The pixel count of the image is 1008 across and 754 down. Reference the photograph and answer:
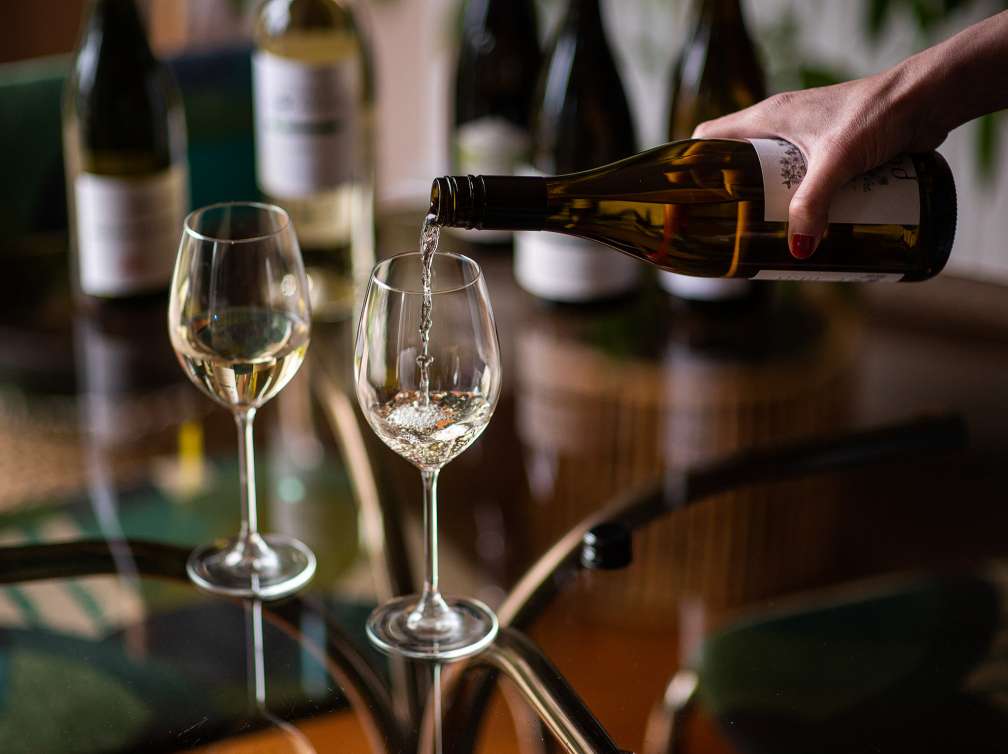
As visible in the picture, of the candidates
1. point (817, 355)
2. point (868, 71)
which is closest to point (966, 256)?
point (868, 71)

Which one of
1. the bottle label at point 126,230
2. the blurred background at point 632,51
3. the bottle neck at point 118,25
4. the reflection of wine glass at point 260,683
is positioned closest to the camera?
the reflection of wine glass at point 260,683

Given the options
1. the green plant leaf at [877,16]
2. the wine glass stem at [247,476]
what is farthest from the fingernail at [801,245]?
the green plant leaf at [877,16]

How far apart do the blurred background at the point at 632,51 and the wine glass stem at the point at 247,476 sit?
0.75 meters

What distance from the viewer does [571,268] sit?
1247mm

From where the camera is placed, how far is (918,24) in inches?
74.7

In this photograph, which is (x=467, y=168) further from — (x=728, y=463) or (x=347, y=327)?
(x=728, y=463)

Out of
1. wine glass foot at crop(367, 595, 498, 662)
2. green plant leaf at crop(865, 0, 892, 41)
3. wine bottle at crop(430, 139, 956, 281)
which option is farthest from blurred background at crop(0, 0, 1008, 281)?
wine glass foot at crop(367, 595, 498, 662)

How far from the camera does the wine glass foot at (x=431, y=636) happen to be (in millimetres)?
761

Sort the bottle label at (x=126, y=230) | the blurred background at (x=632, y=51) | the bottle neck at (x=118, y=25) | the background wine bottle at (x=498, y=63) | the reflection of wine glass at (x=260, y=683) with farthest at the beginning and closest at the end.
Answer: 1. the blurred background at (x=632, y=51)
2. the background wine bottle at (x=498, y=63)
3. the bottle neck at (x=118, y=25)
4. the bottle label at (x=126, y=230)
5. the reflection of wine glass at (x=260, y=683)

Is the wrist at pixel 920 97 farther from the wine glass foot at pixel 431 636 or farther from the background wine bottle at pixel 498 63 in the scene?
the background wine bottle at pixel 498 63

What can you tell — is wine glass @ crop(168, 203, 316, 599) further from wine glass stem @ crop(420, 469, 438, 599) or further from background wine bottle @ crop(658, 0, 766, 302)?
background wine bottle @ crop(658, 0, 766, 302)

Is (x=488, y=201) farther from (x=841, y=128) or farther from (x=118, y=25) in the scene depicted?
(x=118, y=25)

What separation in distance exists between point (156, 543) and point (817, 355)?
647mm

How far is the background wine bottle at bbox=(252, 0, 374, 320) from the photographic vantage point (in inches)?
49.4
